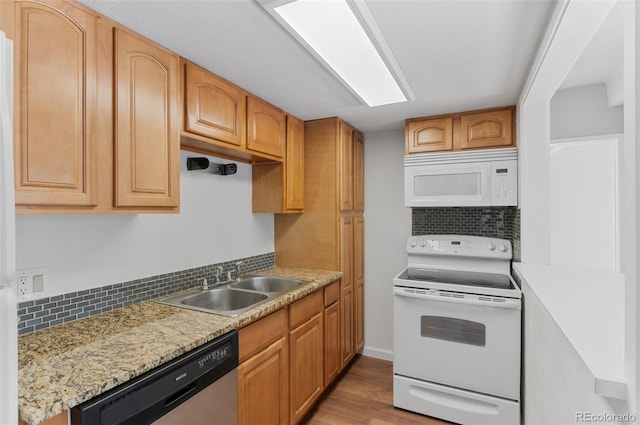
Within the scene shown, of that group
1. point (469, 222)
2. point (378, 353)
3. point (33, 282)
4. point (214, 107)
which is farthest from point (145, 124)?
point (378, 353)

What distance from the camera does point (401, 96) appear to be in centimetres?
214

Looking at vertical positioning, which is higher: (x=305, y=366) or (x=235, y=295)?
(x=235, y=295)

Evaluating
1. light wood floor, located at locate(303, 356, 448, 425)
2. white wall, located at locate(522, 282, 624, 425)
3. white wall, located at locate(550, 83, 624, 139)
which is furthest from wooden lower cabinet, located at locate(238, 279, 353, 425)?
white wall, located at locate(550, 83, 624, 139)

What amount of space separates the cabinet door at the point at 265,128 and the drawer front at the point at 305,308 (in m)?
1.05

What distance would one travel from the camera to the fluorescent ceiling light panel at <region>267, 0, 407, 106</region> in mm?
1178

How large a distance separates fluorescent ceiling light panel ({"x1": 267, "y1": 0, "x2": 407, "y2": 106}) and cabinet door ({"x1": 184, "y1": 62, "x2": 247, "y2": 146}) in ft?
2.11

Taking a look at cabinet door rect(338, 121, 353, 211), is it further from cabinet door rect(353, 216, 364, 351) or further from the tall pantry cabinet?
cabinet door rect(353, 216, 364, 351)

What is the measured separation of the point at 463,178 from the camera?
241 cm

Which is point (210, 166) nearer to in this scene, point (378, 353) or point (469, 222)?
point (469, 222)

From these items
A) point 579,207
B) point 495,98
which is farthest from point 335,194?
point 579,207

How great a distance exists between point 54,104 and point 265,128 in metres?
1.25

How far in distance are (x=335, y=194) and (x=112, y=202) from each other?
1620 mm

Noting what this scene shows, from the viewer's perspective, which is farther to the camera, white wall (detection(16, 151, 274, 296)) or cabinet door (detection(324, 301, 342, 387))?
cabinet door (detection(324, 301, 342, 387))

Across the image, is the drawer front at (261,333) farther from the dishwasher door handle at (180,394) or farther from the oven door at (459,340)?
the oven door at (459,340)
